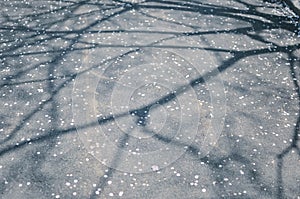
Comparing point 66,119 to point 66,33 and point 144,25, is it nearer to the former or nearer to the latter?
point 66,33

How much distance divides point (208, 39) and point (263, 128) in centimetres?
245

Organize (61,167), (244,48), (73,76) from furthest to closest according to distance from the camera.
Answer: (244,48) < (73,76) < (61,167)

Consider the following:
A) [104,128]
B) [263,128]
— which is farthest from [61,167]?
[263,128]

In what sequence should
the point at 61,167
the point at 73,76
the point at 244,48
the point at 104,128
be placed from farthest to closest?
the point at 244,48 < the point at 73,76 < the point at 104,128 < the point at 61,167

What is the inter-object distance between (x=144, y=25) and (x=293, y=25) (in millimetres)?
3228

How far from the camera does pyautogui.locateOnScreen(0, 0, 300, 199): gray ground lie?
4340 mm

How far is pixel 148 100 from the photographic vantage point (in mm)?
5418

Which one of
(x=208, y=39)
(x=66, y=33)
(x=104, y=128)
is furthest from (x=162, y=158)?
(x=66, y=33)

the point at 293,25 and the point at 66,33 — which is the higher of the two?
the point at 293,25

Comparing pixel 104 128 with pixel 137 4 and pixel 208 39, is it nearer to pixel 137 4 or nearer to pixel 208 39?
pixel 208 39

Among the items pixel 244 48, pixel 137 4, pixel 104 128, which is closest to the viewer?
pixel 104 128

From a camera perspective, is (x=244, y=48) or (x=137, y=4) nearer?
(x=244, y=48)

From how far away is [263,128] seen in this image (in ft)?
16.5

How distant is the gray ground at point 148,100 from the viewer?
434cm
